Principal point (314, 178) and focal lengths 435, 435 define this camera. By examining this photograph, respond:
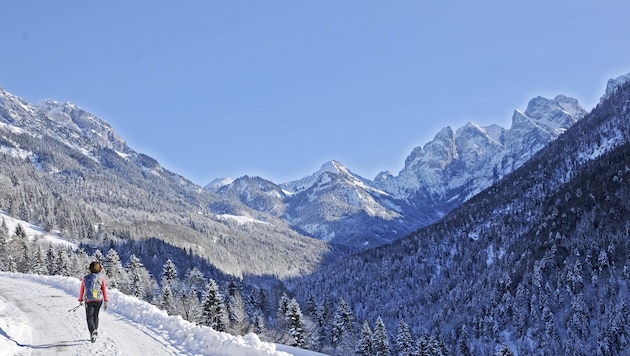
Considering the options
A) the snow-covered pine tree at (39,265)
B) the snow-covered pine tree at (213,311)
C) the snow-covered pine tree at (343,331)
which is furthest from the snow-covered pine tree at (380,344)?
the snow-covered pine tree at (39,265)

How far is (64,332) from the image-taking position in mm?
16969

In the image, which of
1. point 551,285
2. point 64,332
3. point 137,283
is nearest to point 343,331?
point 137,283

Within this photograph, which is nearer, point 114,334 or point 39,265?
point 114,334

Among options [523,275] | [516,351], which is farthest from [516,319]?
[523,275]

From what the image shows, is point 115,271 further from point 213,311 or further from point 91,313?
point 91,313

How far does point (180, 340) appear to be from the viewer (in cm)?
1672

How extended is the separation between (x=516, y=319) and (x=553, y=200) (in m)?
73.8

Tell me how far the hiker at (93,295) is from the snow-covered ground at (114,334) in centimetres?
65

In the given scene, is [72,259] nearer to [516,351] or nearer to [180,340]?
[180,340]

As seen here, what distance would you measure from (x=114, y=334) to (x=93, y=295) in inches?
99.8

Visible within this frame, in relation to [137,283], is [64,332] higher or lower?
higher

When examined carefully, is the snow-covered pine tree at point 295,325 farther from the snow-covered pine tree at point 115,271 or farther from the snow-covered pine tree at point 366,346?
the snow-covered pine tree at point 115,271

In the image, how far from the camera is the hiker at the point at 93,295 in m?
15.5

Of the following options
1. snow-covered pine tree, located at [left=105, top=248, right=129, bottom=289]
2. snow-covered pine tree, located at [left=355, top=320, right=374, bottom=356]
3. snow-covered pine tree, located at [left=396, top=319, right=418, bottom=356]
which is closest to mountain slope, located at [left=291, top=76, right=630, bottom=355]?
snow-covered pine tree, located at [left=396, top=319, right=418, bottom=356]
